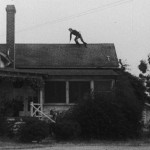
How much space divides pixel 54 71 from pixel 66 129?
29.4 feet

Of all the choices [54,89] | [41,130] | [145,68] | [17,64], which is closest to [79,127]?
[41,130]

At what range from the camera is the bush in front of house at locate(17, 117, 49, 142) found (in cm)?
2359

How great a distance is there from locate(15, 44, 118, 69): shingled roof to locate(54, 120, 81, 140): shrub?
11091 mm

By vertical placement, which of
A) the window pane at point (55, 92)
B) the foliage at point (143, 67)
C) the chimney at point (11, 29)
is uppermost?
the chimney at point (11, 29)

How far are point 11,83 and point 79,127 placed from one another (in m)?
6.63

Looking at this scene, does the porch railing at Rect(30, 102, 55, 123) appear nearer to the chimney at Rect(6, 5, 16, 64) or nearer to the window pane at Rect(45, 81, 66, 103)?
the window pane at Rect(45, 81, 66, 103)

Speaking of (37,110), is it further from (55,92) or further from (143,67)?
(143,67)

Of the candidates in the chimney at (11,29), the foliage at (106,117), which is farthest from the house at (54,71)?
the foliage at (106,117)

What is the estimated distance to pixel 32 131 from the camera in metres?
23.5

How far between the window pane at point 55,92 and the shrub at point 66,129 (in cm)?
651

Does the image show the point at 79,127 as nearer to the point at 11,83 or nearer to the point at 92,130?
the point at 92,130

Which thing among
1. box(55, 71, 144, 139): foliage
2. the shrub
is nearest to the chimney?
box(55, 71, 144, 139): foliage

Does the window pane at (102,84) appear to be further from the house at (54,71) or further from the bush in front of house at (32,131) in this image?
the bush in front of house at (32,131)

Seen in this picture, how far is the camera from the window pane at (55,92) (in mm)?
31828
